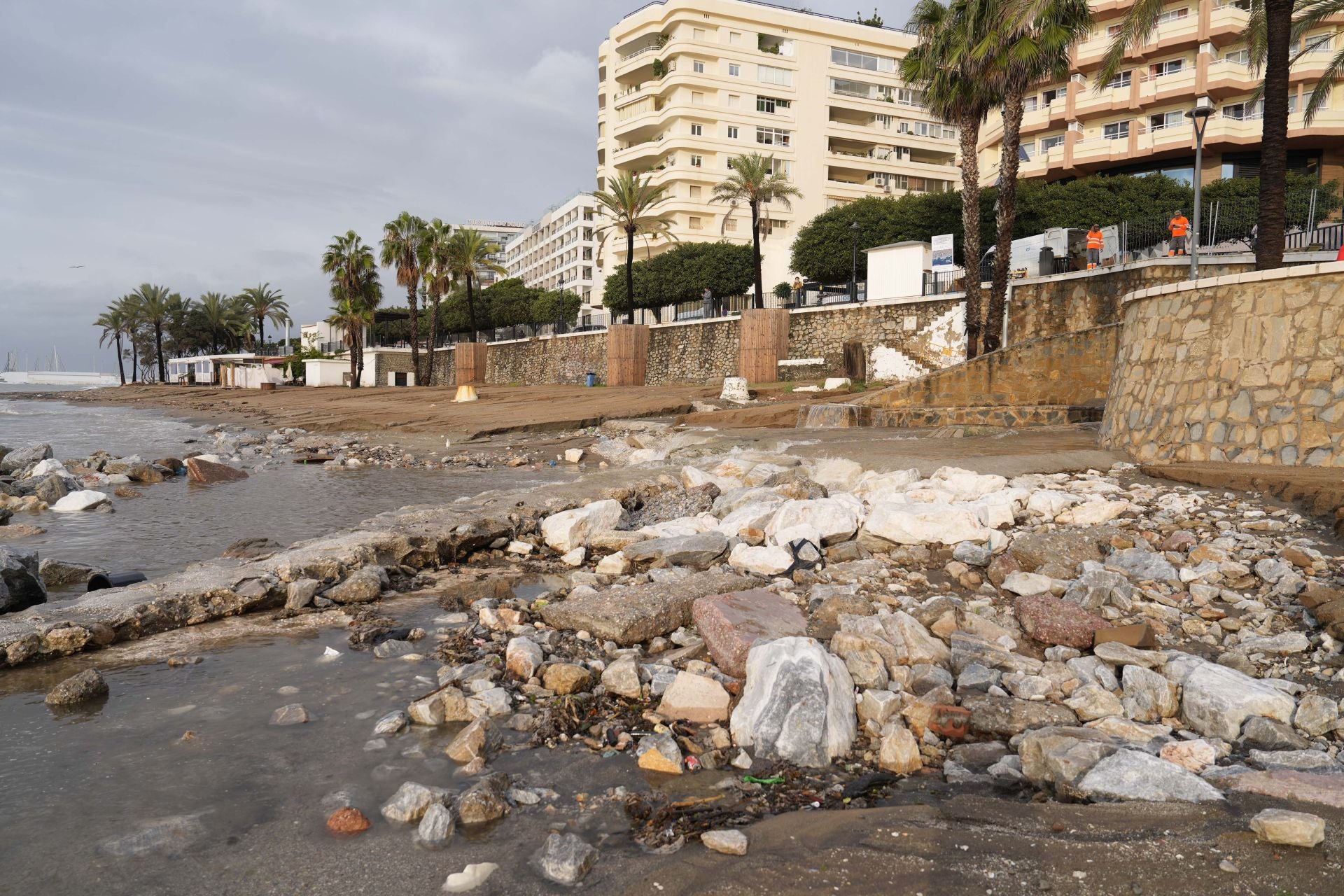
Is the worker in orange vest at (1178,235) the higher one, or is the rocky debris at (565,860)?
the worker in orange vest at (1178,235)

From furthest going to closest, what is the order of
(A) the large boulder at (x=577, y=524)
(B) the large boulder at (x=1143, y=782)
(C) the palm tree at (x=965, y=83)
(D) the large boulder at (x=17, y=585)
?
(C) the palm tree at (x=965, y=83) → (A) the large boulder at (x=577, y=524) → (D) the large boulder at (x=17, y=585) → (B) the large boulder at (x=1143, y=782)

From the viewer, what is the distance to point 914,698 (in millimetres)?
4066

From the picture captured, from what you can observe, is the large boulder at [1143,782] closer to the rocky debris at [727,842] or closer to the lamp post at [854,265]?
the rocky debris at [727,842]

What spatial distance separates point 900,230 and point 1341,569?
3768cm

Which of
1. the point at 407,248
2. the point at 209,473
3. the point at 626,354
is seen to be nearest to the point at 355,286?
the point at 407,248

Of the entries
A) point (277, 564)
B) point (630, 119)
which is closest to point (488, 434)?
point (277, 564)

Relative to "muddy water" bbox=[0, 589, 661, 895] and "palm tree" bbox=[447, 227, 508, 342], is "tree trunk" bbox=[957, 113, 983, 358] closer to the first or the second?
"muddy water" bbox=[0, 589, 661, 895]

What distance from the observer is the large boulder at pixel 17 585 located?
5926 millimetres

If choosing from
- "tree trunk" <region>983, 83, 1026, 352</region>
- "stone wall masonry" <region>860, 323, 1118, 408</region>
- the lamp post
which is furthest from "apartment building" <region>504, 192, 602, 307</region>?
"stone wall masonry" <region>860, 323, 1118, 408</region>

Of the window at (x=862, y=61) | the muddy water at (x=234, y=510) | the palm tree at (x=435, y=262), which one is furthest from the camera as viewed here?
the window at (x=862, y=61)

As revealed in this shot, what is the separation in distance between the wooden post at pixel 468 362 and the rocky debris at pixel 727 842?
48348 mm

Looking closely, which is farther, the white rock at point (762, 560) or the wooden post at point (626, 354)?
the wooden post at point (626, 354)

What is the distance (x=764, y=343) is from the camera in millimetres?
31109

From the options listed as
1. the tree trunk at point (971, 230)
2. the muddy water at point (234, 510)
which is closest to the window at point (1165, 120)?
the tree trunk at point (971, 230)
